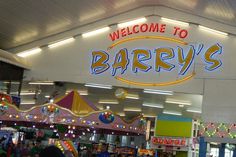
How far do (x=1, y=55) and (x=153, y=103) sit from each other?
8.21 meters

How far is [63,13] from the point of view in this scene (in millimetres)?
14953

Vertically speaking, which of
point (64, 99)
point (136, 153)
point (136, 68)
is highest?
point (136, 68)

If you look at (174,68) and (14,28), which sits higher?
(14,28)

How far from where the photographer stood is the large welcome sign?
15367 millimetres

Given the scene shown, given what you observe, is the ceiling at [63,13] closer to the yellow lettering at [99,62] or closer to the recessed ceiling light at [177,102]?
the yellow lettering at [99,62]

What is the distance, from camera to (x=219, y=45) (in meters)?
15.4

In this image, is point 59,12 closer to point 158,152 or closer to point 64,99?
point 64,99

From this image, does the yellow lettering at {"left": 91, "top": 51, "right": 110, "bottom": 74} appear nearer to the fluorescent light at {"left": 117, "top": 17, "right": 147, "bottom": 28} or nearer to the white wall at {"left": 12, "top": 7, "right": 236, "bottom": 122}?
the white wall at {"left": 12, "top": 7, "right": 236, "bottom": 122}

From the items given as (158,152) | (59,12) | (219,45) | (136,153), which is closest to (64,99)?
(59,12)

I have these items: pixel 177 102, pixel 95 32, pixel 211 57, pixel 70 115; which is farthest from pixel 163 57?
pixel 70 115

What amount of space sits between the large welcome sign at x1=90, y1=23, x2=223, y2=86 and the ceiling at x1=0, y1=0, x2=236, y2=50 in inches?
35.4

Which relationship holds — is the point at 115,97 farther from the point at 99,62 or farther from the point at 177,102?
the point at 99,62

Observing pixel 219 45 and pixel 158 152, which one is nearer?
pixel 219 45

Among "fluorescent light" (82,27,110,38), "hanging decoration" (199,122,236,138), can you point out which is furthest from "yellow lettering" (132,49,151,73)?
"hanging decoration" (199,122,236,138)
